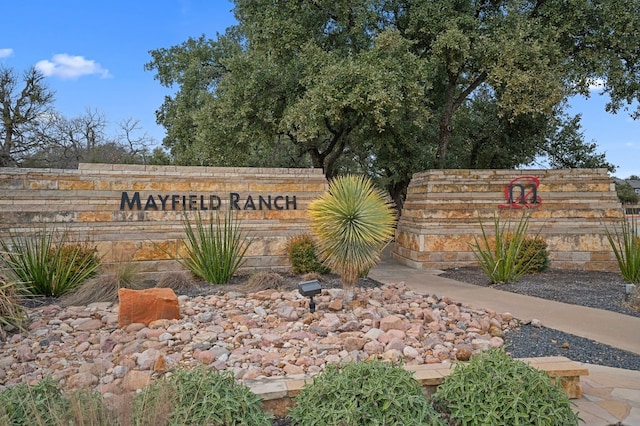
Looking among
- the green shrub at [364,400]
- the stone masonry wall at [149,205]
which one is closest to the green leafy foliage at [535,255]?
the stone masonry wall at [149,205]

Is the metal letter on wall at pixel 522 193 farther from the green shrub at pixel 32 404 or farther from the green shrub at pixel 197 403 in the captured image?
the green shrub at pixel 32 404

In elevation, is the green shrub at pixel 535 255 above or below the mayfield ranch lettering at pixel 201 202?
below

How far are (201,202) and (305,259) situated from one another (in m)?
2.66

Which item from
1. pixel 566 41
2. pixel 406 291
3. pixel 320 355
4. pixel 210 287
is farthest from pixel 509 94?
pixel 320 355

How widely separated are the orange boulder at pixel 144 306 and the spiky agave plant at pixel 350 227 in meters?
2.03

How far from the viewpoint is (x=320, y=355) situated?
14.8 feet

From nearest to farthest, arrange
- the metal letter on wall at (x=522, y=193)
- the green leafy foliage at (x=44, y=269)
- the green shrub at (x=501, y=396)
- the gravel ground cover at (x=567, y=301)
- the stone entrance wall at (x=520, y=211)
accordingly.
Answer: the green shrub at (x=501, y=396), the gravel ground cover at (x=567, y=301), the green leafy foliage at (x=44, y=269), the stone entrance wall at (x=520, y=211), the metal letter on wall at (x=522, y=193)

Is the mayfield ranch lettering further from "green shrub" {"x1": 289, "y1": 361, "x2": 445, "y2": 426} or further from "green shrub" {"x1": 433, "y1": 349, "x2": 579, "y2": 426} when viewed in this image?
"green shrub" {"x1": 433, "y1": 349, "x2": 579, "y2": 426}

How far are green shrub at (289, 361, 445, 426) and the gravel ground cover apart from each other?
1143 mm

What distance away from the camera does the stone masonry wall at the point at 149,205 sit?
9.40m

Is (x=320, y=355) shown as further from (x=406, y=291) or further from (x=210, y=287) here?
(x=210, y=287)

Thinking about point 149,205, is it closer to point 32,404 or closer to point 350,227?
point 350,227

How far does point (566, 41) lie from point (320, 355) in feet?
47.0

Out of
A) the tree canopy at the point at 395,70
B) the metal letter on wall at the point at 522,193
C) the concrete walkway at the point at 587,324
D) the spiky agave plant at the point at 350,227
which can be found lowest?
the concrete walkway at the point at 587,324
